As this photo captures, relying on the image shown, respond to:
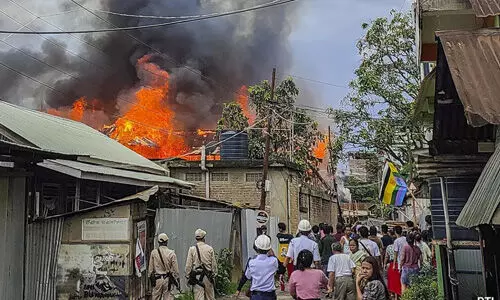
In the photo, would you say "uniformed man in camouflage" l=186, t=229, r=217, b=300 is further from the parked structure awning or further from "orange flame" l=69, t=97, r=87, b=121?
"orange flame" l=69, t=97, r=87, b=121

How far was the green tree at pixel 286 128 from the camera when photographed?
1187 inches

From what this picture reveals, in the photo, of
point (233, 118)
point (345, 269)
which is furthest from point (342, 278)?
point (233, 118)

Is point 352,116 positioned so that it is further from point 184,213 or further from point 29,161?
point 29,161

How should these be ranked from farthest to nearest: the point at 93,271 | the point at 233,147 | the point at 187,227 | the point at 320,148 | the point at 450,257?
the point at 320,148 < the point at 233,147 < the point at 187,227 < the point at 93,271 < the point at 450,257

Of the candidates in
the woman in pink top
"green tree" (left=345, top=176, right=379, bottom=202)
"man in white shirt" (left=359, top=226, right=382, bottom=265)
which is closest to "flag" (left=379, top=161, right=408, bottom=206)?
"man in white shirt" (left=359, top=226, right=382, bottom=265)

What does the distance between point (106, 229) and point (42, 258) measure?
1.24 metres

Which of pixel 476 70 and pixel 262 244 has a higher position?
pixel 476 70

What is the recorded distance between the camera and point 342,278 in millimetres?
8430

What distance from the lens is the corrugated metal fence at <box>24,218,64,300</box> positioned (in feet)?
32.8

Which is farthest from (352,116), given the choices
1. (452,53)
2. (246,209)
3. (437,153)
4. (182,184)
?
(452,53)

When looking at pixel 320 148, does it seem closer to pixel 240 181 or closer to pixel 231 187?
pixel 240 181

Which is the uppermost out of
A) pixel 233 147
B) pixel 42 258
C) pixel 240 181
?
pixel 233 147

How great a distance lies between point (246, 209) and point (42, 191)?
7652 millimetres

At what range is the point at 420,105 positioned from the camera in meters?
7.09
